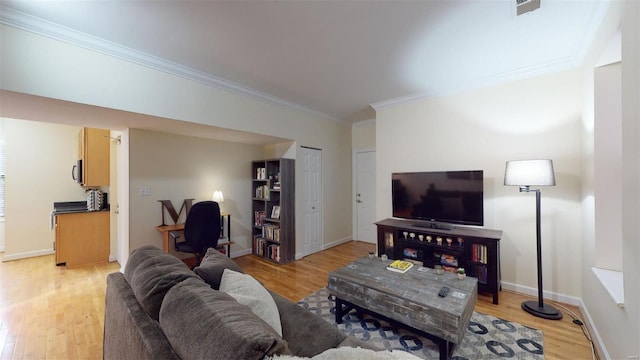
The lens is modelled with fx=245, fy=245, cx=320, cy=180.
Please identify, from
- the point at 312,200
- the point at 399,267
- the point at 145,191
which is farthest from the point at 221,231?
the point at 399,267

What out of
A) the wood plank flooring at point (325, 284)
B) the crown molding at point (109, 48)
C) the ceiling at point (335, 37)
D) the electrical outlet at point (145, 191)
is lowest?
the wood plank flooring at point (325, 284)

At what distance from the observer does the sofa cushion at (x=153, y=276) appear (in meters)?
1.07

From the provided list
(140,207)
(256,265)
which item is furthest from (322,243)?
(140,207)

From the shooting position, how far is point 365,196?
16.7ft

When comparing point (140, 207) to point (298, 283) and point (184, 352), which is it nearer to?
point (298, 283)

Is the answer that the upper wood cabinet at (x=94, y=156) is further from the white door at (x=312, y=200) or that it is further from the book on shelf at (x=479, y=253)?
the book on shelf at (x=479, y=253)

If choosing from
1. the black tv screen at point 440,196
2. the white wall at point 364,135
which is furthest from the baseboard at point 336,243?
the white wall at point 364,135

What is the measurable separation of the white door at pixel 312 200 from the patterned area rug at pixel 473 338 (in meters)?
1.99

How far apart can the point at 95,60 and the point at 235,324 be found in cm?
261

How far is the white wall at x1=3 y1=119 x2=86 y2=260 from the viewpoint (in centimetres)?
405

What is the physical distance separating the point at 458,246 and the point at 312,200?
7.91 ft

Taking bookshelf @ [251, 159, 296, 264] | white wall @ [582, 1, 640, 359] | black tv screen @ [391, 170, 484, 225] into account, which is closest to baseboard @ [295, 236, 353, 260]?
bookshelf @ [251, 159, 296, 264]

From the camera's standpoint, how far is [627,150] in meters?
1.34

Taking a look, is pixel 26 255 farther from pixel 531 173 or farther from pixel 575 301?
pixel 575 301
